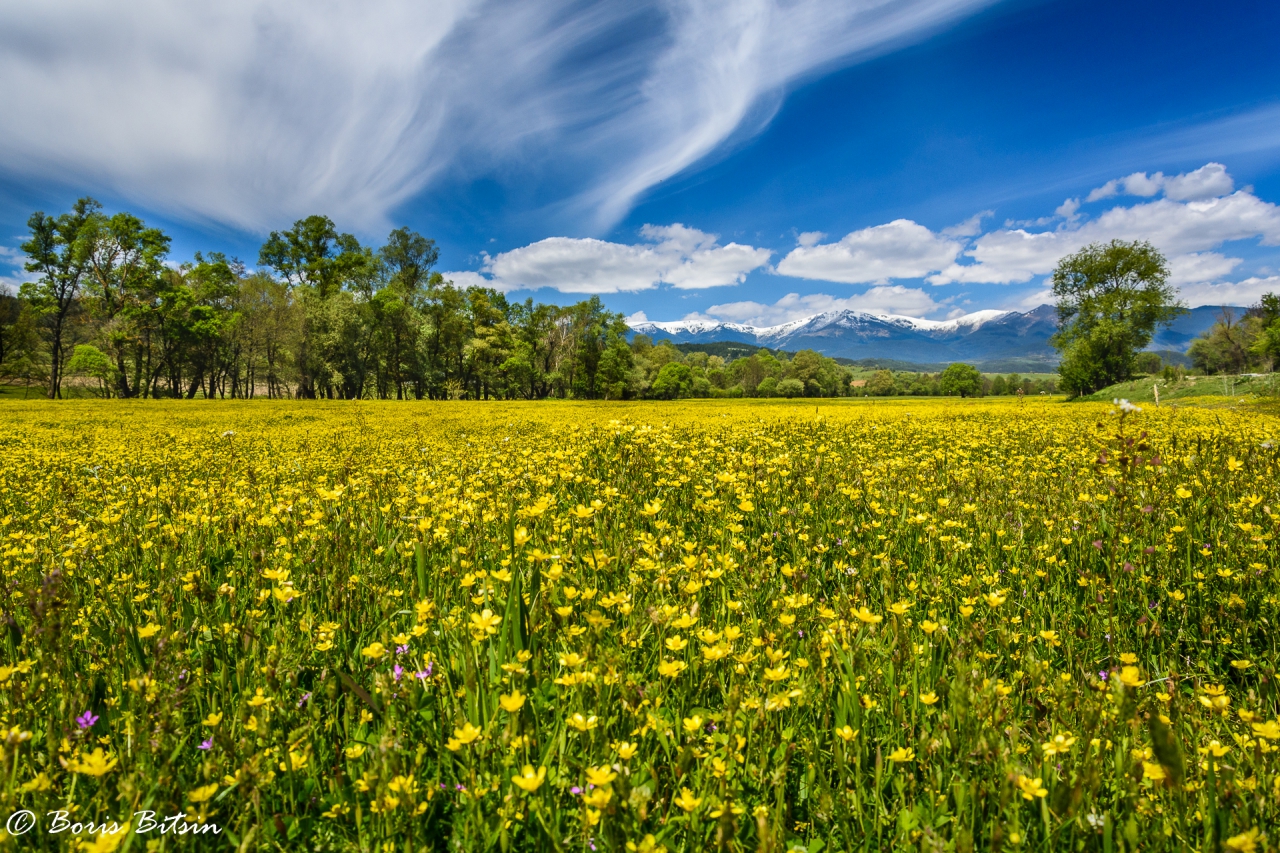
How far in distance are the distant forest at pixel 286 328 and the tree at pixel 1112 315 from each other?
4705 centimetres

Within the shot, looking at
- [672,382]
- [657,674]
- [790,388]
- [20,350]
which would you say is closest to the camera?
[657,674]

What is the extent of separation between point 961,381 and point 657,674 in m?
153

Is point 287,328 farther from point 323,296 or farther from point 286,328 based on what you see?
point 323,296

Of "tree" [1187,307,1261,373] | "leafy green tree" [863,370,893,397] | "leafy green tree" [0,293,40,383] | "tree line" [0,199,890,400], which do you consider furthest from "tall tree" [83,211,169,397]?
"leafy green tree" [863,370,893,397]

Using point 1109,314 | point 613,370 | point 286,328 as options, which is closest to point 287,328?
point 286,328

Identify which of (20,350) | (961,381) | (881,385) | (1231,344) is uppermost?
(1231,344)

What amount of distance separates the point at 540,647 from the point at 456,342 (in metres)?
65.2

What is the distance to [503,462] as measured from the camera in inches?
259

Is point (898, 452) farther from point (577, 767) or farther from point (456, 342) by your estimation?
point (456, 342)

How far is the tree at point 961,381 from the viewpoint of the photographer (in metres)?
128

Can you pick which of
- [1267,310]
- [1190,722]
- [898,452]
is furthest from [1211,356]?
[1190,722]

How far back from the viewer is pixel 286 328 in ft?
162

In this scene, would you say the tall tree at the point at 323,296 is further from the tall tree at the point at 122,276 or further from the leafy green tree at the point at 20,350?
the leafy green tree at the point at 20,350

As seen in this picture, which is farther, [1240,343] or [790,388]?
[790,388]
